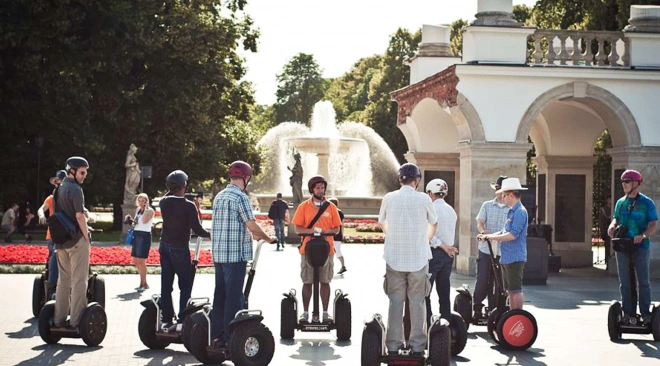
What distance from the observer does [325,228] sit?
11953 mm

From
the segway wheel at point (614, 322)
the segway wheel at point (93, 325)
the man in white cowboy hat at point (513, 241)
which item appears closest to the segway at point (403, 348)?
the man in white cowboy hat at point (513, 241)

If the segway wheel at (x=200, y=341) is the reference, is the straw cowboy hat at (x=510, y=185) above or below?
above

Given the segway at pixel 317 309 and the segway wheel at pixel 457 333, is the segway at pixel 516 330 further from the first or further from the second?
the segway at pixel 317 309

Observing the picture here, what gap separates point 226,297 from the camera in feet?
32.3

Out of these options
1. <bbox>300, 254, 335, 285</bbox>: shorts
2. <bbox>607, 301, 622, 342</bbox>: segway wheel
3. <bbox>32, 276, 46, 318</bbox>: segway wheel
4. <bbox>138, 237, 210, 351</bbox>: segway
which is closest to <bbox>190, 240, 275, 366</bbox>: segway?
<bbox>138, 237, 210, 351</bbox>: segway

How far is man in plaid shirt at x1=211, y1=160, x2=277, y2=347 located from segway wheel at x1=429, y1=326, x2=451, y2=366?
1812mm

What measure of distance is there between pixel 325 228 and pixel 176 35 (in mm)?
24825

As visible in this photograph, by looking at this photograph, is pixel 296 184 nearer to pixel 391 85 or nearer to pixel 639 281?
pixel 639 281

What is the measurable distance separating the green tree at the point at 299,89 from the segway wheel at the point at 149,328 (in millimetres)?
97463

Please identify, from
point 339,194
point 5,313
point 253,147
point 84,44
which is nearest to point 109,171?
point 84,44

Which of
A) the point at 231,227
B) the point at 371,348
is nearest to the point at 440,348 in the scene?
the point at 371,348

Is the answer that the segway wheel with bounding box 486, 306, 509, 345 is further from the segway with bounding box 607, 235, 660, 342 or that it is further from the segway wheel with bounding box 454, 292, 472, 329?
the segway with bounding box 607, 235, 660, 342

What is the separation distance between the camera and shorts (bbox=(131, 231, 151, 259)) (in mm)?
17000

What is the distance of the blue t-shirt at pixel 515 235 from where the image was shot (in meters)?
11.4
